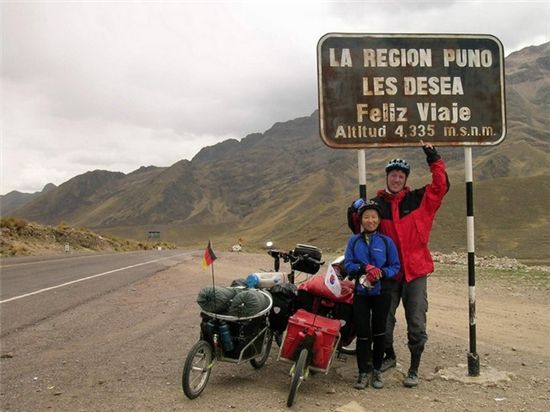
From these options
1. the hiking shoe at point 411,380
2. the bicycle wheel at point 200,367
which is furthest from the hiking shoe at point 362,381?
the bicycle wheel at point 200,367

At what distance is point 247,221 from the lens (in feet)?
637

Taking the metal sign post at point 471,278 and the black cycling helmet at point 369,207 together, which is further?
the metal sign post at point 471,278

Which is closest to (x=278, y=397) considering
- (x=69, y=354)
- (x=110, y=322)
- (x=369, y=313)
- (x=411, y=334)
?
(x=369, y=313)

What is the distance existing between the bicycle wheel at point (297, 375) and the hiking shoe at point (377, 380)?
33.2 inches

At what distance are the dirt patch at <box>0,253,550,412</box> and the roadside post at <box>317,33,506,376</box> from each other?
82 centimetres

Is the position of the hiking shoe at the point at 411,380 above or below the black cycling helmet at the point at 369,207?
below

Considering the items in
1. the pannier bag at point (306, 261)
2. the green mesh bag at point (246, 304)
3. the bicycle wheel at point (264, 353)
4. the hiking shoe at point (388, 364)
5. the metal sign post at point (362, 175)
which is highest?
the metal sign post at point (362, 175)

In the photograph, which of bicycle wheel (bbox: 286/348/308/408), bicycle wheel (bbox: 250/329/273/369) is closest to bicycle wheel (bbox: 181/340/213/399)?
bicycle wheel (bbox: 250/329/273/369)

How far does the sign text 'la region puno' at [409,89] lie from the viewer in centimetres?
612

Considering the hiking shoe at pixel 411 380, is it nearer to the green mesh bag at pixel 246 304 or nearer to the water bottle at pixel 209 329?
the green mesh bag at pixel 246 304

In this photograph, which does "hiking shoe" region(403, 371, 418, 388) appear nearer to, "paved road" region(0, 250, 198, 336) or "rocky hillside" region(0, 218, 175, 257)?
"paved road" region(0, 250, 198, 336)

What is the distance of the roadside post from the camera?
20.1ft

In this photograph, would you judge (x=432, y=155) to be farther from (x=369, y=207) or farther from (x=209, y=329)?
(x=209, y=329)

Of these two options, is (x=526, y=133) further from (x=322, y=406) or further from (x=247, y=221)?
(x=322, y=406)
